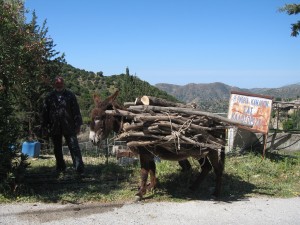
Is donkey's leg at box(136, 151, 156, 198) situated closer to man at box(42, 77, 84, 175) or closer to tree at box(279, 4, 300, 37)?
man at box(42, 77, 84, 175)

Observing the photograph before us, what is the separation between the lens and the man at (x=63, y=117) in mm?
7684

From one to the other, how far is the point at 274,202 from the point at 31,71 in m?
5.52

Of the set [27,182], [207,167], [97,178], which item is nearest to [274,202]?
[207,167]

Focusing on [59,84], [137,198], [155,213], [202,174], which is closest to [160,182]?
[202,174]

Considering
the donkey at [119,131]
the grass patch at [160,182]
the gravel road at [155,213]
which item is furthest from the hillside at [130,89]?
the gravel road at [155,213]

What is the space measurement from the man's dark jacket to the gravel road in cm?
217

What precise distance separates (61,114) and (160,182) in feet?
8.35

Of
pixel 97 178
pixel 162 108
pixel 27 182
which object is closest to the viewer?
pixel 162 108

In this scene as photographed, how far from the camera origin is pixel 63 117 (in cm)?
767

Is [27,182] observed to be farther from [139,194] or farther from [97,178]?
[139,194]

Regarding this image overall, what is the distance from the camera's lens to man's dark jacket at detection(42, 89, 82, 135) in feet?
25.2

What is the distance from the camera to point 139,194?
20.6 ft

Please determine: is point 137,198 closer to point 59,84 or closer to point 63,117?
point 63,117

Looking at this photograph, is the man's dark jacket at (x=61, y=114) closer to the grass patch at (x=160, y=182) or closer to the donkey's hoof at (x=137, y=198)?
the grass patch at (x=160, y=182)
